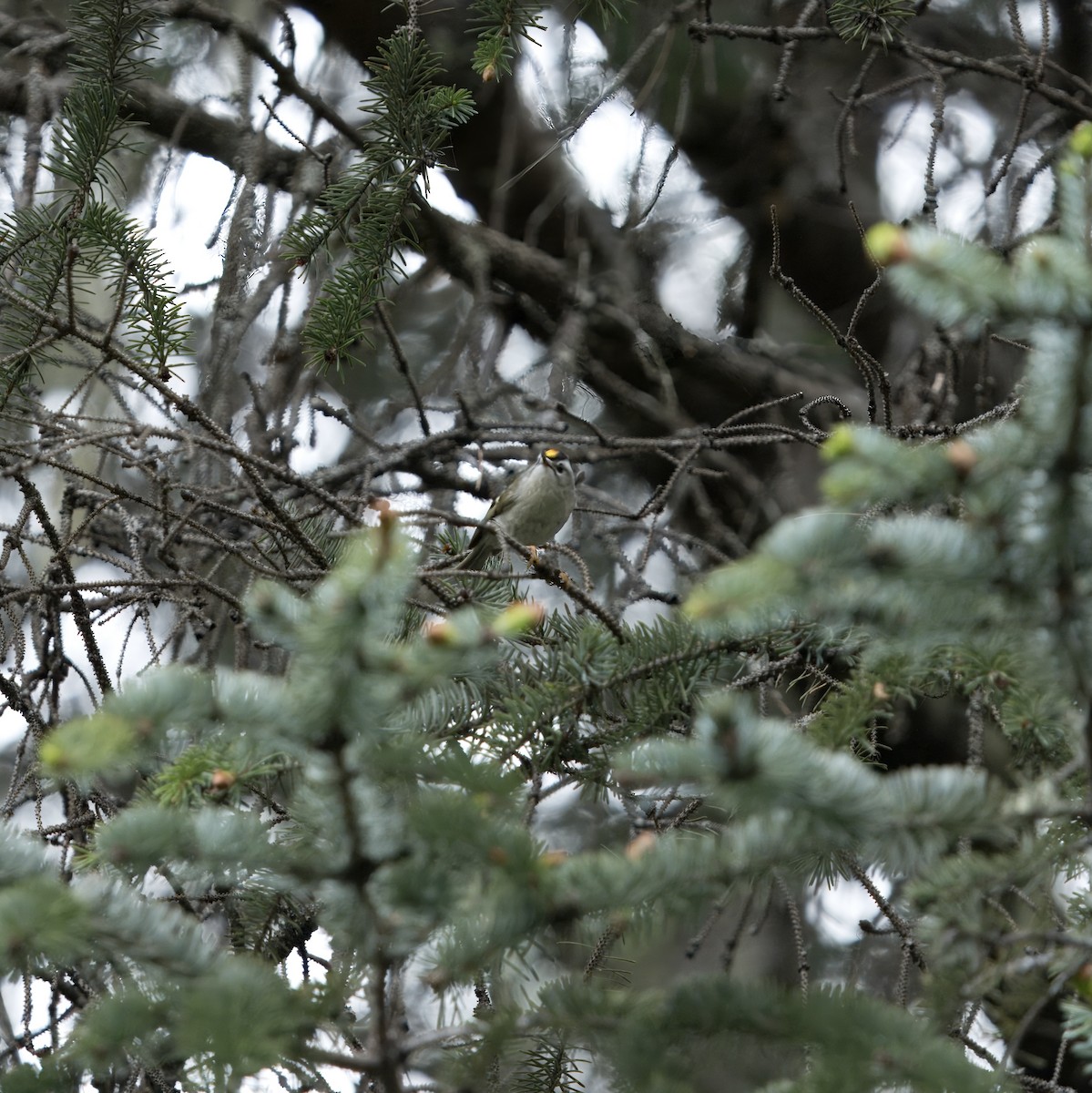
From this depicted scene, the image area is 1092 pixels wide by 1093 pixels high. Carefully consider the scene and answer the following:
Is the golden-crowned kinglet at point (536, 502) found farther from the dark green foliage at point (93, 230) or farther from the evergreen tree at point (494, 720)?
the dark green foliage at point (93, 230)

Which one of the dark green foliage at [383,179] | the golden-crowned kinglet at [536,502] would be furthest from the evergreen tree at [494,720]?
the golden-crowned kinglet at [536,502]

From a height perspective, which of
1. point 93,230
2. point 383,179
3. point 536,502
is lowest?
point 93,230

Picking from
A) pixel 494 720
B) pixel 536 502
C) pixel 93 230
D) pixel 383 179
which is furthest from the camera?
pixel 536 502

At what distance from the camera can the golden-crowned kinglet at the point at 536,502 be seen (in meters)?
5.01

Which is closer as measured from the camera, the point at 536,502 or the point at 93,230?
the point at 93,230

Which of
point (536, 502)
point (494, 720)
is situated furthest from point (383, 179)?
point (536, 502)

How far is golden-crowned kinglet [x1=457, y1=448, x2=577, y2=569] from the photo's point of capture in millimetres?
5008

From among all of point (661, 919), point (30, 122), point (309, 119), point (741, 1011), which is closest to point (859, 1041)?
point (741, 1011)

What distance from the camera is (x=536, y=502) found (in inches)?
202

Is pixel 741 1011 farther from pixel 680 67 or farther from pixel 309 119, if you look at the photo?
pixel 680 67

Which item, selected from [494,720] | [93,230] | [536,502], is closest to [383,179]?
[93,230]

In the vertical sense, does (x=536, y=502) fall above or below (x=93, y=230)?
above

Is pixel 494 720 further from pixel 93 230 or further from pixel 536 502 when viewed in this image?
pixel 536 502

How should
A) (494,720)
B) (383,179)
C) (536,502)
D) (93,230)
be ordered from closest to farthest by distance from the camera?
(494,720)
(93,230)
(383,179)
(536,502)
